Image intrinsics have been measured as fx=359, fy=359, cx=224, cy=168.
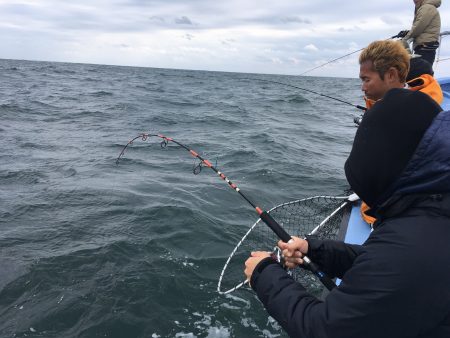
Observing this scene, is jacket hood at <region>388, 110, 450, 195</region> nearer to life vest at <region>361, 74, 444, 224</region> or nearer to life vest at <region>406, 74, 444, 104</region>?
life vest at <region>361, 74, 444, 224</region>

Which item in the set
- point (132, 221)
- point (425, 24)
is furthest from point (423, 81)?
point (132, 221)

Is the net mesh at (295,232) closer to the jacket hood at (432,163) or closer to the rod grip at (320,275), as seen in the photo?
the rod grip at (320,275)

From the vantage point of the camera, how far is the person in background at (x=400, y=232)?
3.88 ft

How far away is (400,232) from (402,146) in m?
0.30

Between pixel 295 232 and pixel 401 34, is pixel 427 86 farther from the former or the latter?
pixel 401 34

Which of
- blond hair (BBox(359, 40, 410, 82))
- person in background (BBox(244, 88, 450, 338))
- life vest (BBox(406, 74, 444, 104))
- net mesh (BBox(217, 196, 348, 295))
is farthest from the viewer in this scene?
net mesh (BBox(217, 196, 348, 295))

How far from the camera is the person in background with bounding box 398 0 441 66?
5.89 m

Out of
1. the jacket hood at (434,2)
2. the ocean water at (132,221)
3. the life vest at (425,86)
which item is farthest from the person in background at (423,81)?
the ocean water at (132,221)

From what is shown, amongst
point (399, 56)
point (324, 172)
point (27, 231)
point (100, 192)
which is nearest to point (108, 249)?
point (27, 231)

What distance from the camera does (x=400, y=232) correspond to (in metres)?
1.23

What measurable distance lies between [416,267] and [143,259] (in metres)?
4.27

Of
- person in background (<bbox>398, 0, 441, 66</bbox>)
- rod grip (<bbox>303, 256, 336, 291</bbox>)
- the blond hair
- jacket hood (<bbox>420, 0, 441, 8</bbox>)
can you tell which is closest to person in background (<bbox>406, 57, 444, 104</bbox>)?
the blond hair

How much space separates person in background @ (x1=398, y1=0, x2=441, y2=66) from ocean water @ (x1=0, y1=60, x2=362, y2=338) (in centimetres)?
322

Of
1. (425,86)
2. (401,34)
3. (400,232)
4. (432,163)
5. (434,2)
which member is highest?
(434,2)
